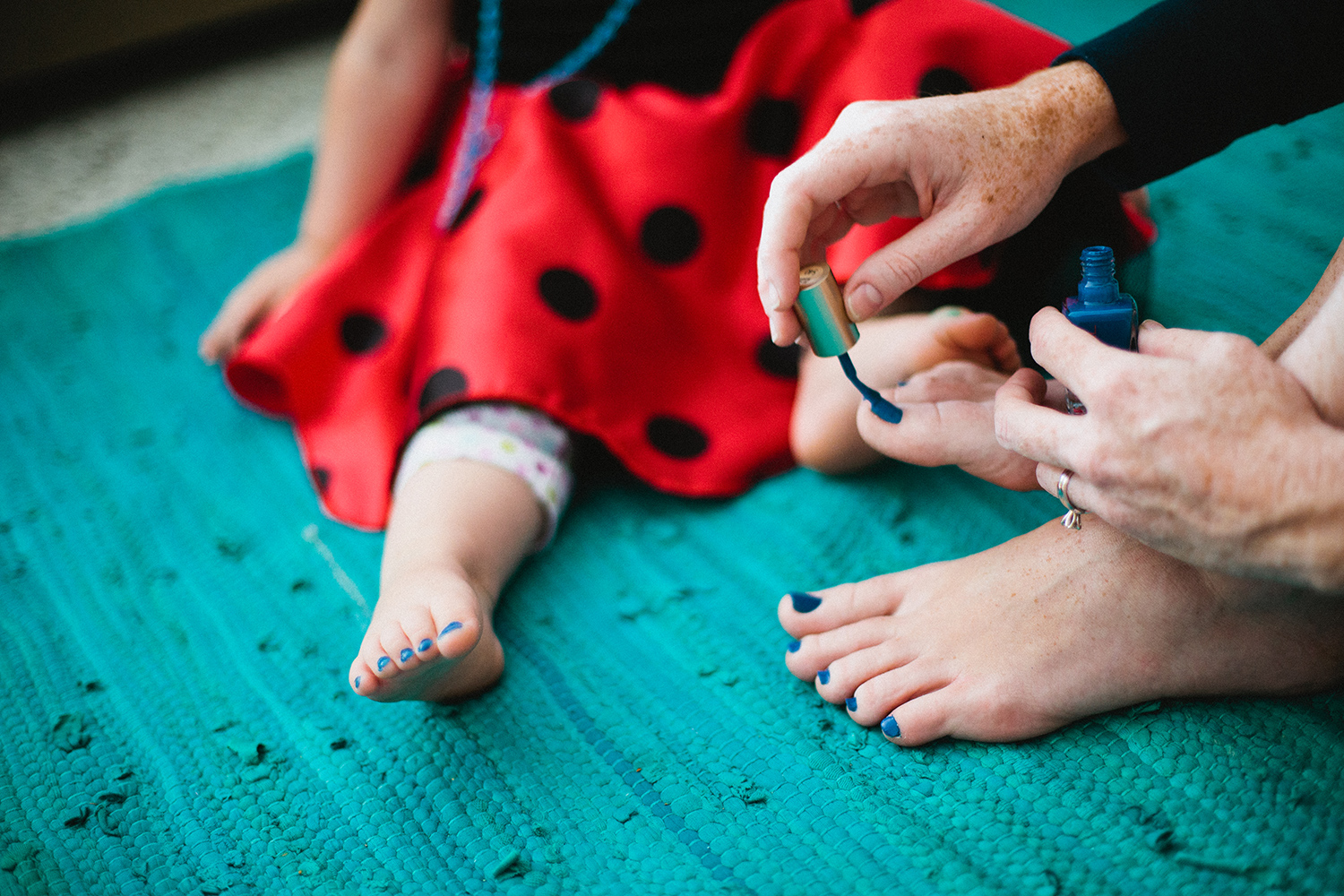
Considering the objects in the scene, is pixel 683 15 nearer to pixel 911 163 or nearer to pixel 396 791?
pixel 911 163

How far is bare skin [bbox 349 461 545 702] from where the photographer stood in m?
0.61

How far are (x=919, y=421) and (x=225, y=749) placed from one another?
53 centimetres

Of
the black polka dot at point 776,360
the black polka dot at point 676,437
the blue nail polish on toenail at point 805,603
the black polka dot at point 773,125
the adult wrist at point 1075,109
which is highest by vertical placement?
the adult wrist at point 1075,109

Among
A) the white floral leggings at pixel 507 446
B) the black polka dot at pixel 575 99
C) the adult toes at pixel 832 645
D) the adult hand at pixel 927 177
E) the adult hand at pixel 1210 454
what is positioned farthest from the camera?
the black polka dot at pixel 575 99

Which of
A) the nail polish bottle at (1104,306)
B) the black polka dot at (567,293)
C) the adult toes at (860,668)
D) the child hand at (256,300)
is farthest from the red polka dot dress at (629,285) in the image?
the nail polish bottle at (1104,306)

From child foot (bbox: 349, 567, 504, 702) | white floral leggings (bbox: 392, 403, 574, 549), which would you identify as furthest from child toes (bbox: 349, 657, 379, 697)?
white floral leggings (bbox: 392, 403, 574, 549)

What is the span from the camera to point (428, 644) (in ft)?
1.98

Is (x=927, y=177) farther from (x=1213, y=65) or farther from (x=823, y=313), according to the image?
(x=1213, y=65)

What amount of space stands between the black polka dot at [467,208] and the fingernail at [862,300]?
1.47 ft

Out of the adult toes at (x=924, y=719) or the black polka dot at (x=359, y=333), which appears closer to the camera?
the adult toes at (x=924, y=719)

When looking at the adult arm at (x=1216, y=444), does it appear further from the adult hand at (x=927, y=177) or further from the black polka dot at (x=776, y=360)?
the black polka dot at (x=776, y=360)

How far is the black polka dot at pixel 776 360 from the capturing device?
0.84m

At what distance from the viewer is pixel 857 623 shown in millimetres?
658

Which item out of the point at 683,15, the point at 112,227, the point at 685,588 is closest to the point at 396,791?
the point at 685,588
